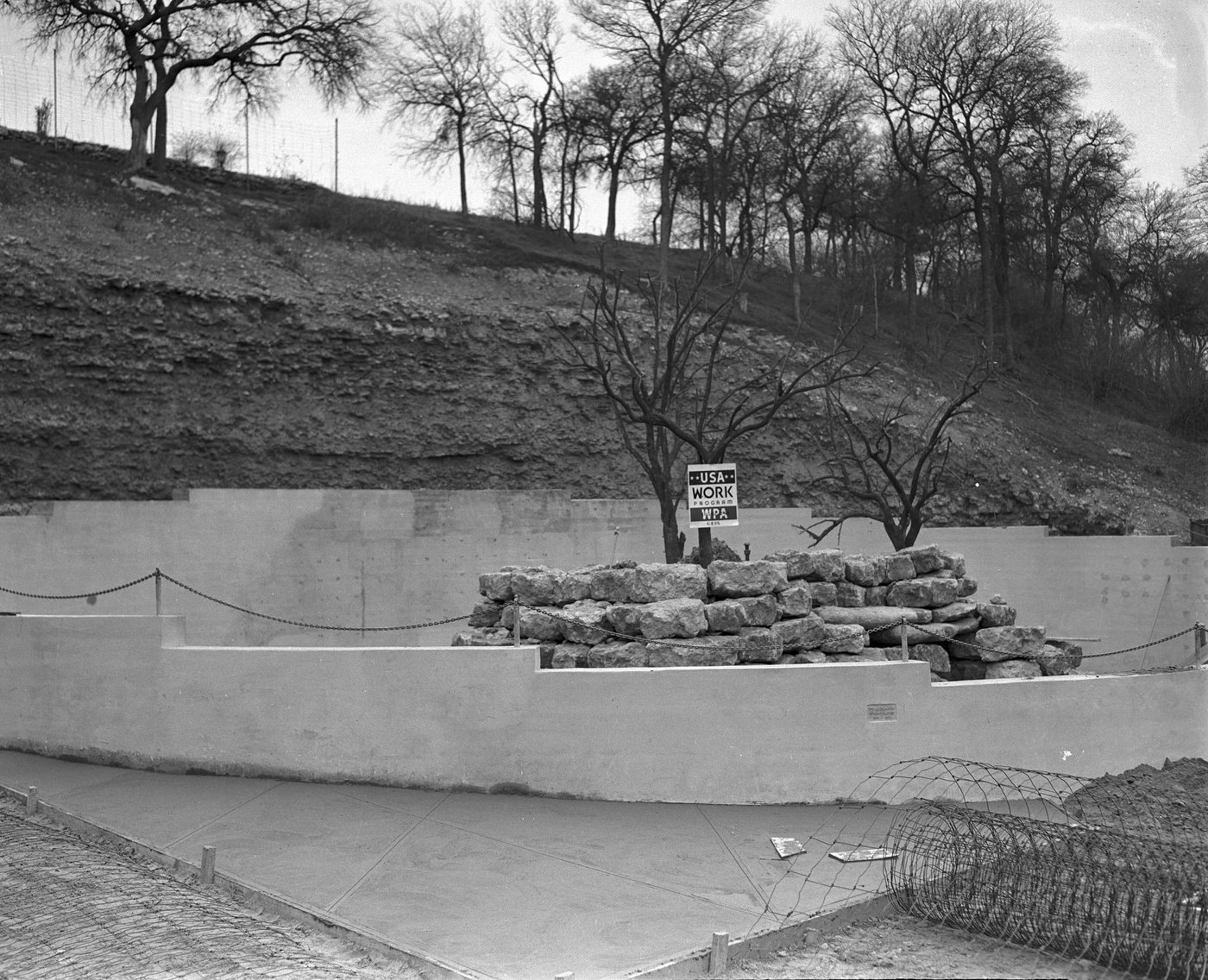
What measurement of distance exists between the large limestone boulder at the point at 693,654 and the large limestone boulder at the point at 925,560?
8.90ft

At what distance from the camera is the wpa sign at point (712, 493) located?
10336 mm

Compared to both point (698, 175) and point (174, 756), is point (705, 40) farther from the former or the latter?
point (174, 756)

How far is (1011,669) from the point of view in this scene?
10.2m

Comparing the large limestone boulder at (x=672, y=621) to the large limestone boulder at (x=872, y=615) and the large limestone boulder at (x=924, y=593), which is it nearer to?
the large limestone boulder at (x=872, y=615)

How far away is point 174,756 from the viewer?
29.0ft

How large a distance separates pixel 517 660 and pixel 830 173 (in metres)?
23.7

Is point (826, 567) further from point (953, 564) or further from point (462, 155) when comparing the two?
point (462, 155)

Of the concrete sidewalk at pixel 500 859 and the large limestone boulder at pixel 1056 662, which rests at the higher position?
the large limestone boulder at pixel 1056 662

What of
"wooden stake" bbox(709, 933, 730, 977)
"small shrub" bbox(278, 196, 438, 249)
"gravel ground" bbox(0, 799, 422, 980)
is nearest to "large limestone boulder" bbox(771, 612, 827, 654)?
"wooden stake" bbox(709, 933, 730, 977)

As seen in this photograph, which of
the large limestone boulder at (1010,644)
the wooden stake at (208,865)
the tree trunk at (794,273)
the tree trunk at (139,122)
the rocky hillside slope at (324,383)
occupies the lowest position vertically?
the wooden stake at (208,865)

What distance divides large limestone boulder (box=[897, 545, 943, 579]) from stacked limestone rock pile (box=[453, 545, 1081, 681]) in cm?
1

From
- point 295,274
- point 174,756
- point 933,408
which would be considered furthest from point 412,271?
point 174,756

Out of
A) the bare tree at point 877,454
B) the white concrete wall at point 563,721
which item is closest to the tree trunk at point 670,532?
the bare tree at point 877,454

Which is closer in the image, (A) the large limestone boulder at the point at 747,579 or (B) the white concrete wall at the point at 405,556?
(A) the large limestone boulder at the point at 747,579
